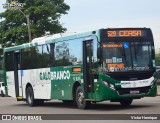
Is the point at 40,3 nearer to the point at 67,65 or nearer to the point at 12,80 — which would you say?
the point at 12,80

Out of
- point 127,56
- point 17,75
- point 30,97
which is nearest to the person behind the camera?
point 127,56

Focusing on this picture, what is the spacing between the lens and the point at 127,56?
18.7 metres

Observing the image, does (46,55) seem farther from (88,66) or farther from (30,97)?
(88,66)

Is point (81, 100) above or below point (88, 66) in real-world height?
below

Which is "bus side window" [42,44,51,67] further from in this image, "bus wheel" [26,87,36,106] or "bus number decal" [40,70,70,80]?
"bus wheel" [26,87,36,106]

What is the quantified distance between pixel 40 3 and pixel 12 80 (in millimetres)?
37153

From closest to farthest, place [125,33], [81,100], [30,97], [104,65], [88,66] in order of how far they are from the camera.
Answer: [104,65] < [125,33] < [88,66] < [81,100] < [30,97]

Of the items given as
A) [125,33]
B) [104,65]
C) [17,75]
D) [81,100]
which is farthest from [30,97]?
[125,33]

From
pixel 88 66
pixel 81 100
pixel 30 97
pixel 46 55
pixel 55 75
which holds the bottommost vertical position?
pixel 30 97

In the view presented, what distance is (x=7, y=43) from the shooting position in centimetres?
6481

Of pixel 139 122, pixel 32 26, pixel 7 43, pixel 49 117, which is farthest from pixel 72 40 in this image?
pixel 7 43

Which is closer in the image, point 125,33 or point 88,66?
point 125,33

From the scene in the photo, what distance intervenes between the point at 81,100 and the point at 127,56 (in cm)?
268

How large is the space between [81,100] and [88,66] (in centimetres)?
150
